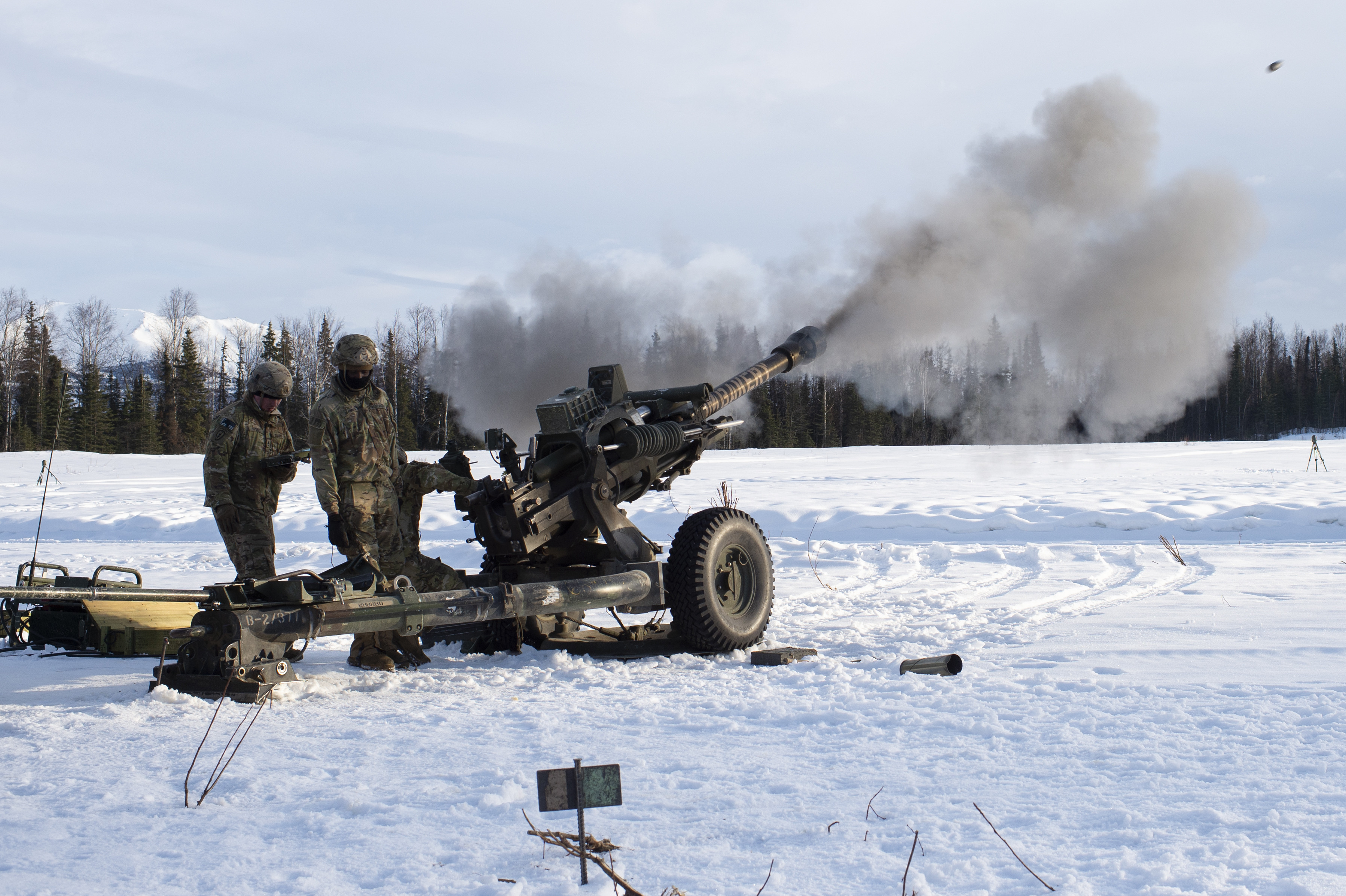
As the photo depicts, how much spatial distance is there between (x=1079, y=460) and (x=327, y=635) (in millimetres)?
29892

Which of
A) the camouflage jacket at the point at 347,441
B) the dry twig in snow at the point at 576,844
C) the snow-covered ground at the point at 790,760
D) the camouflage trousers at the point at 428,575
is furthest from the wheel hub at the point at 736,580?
the dry twig in snow at the point at 576,844

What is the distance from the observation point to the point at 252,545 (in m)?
6.61

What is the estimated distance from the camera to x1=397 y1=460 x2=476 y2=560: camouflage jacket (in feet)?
21.2

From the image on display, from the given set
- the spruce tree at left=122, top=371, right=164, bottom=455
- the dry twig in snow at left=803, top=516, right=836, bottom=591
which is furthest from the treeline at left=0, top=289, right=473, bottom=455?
the dry twig in snow at left=803, top=516, right=836, bottom=591

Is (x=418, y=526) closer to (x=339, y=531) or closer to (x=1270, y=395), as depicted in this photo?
(x=339, y=531)

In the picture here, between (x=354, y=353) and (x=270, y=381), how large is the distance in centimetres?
71

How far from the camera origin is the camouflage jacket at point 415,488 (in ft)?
21.2

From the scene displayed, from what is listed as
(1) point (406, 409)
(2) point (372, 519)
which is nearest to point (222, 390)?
(1) point (406, 409)

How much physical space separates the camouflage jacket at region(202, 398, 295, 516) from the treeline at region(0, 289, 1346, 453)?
0.74 ft

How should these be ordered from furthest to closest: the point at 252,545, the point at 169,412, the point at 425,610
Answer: the point at 169,412 → the point at 252,545 → the point at 425,610

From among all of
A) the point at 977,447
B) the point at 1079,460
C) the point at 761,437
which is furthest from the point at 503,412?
the point at 761,437

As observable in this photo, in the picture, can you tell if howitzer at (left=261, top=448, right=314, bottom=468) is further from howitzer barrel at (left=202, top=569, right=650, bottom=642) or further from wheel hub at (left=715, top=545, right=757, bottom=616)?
wheel hub at (left=715, top=545, right=757, bottom=616)

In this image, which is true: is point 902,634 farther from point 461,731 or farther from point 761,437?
point 761,437

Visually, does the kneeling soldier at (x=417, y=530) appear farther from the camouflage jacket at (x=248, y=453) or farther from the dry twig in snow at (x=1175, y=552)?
the dry twig in snow at (x=1175, y=552)
